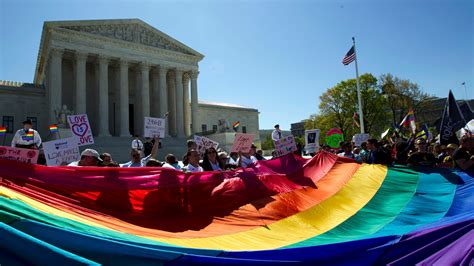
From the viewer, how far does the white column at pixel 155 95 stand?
4455cm

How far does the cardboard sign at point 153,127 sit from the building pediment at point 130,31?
32578mm

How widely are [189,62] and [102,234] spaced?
→ 44139mm

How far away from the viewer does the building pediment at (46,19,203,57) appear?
37.3 meters

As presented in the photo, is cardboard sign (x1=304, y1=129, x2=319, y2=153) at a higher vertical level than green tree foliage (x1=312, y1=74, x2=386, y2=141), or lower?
lower

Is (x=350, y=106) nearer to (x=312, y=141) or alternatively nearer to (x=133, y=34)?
(x=133, y=34)

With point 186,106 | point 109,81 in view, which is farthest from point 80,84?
point 186,106

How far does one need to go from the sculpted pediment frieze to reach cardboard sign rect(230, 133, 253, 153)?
34848 mm

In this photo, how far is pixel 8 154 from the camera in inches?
192

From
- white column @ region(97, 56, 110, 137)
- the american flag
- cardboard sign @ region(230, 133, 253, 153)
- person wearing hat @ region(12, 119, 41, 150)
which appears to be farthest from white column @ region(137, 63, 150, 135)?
cardboard sign @ region(230, 133, 253, 153)

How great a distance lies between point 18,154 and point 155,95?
136 ft

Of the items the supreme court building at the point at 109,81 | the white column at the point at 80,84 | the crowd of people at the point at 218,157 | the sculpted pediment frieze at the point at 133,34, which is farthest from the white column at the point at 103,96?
the crowd of people at the point at 218,157

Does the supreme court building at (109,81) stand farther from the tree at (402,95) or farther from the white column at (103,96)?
the tree at (402,95)

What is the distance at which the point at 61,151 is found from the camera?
759 cm

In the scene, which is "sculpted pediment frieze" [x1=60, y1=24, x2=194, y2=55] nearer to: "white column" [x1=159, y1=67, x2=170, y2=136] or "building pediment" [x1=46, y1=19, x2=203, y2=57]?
"building pediment" [x1=46, y1=19, x2=203, y2=57]
